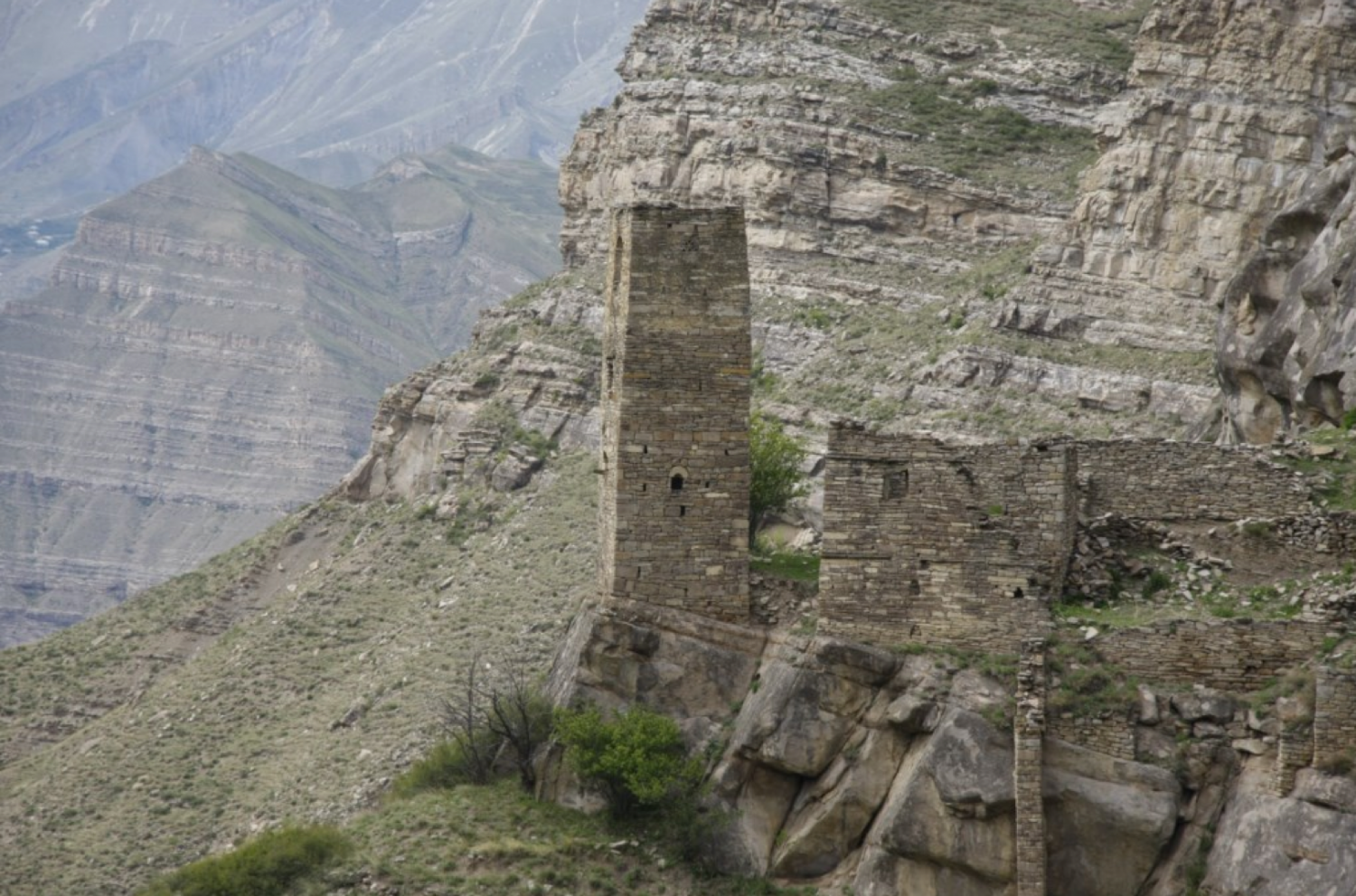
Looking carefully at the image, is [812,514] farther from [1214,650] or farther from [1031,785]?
[1031,785]

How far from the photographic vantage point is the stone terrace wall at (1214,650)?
40.2 meters

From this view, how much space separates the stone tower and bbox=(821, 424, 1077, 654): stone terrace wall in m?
2.53

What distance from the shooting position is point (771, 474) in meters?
63.9

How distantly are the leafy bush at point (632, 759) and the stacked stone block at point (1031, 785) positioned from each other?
19.4 feet

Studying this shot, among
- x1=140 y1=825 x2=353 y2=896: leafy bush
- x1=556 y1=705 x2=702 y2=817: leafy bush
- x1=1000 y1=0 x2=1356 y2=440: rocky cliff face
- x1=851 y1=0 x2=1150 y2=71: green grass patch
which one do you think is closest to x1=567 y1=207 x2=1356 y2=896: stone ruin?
x1=556 y1=705 x2=702 y2=817: leafy bush

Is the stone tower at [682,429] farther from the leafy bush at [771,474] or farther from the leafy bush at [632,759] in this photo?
the leafy bush at [771,474]

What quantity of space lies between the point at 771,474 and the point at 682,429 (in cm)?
1883

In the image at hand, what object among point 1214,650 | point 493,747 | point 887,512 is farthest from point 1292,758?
point 493,747

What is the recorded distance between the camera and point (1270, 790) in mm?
38906

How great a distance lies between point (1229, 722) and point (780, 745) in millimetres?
7105

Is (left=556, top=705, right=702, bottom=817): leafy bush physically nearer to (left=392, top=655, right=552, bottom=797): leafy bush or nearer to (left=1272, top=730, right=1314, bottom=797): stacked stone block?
(left=392, top=655, right=552, bottom=797): leafy bush

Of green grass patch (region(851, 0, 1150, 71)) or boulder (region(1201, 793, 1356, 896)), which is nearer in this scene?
boulder (region(1201, 793, 1356, 896))

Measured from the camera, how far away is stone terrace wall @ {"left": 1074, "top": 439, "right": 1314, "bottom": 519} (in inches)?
1727

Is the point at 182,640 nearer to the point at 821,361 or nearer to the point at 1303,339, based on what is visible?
the point at 821,361
